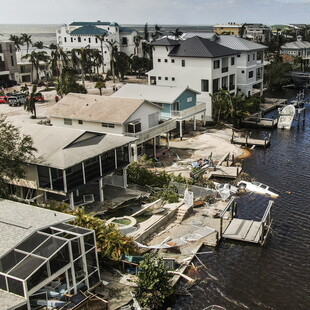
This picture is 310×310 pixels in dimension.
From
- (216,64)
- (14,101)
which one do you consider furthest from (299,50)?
(14,101)

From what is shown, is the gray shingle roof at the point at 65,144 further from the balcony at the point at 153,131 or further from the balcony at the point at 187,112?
the balcony at the point at 187,112

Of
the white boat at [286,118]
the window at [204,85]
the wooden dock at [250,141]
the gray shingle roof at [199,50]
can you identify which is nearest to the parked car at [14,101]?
the gray shingle roof at [199,50]

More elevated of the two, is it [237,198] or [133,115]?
[133,115]

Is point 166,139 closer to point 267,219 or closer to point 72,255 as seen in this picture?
point 267,219

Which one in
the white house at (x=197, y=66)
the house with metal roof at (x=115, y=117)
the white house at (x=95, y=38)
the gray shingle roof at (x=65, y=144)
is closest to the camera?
the gray shingle roof at (x=65, y=144)

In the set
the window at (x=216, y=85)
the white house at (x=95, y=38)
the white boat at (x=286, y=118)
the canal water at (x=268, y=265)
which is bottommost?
the canal water at (x=268, y=265)

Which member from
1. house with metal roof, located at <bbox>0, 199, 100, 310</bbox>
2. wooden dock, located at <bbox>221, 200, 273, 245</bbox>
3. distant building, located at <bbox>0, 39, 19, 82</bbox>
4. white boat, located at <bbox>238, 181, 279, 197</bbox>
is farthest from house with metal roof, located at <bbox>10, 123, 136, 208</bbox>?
distant building, located at <bbox>0, 39, 19, 82</bbox>

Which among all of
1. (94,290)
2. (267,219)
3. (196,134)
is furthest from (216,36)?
(94,290)
